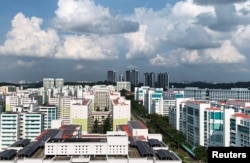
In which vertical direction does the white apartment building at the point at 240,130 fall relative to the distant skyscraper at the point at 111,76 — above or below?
below

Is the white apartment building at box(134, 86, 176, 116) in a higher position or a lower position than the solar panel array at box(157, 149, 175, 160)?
higher

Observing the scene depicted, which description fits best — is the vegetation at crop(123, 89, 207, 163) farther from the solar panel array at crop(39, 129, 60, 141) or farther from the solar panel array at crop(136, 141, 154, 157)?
the solar panel array at crop(39, 129, 60, 141)

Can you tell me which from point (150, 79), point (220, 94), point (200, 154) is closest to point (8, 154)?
point (200, 154)

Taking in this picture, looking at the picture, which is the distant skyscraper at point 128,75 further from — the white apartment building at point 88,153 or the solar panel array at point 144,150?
the white apartment building at point 88,153

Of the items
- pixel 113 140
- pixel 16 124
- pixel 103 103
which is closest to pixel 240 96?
pixel 103 103

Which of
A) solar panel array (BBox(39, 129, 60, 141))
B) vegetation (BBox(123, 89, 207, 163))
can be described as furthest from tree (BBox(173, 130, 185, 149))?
solar panel array (BBox(39, 129, 60, 141))

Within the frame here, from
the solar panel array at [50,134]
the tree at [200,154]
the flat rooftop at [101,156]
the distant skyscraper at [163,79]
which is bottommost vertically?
the tree at [200,154]

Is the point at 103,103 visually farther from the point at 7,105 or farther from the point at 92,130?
the point at 92,130

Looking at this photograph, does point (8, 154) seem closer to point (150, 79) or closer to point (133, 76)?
point (150, 79)

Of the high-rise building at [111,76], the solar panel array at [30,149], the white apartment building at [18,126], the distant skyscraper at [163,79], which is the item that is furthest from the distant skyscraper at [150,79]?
the solar panel array at [30,149]
